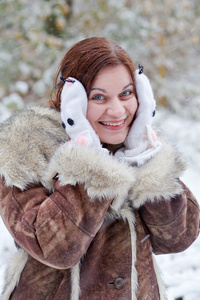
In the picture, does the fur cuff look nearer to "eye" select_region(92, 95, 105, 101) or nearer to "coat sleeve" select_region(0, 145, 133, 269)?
"coat sleeve" select_region(0, 145, 133, 269)

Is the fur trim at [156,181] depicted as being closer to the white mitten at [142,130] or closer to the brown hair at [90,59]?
the white mitten at [142,130]

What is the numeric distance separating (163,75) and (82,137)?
6304mm

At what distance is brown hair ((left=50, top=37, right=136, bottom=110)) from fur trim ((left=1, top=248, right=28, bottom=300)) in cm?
70

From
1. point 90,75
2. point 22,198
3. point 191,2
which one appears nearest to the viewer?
point 22,198

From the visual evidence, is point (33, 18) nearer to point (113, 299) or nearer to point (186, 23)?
point (186, 23)

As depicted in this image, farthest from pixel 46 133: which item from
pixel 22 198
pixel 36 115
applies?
pixel 22 198

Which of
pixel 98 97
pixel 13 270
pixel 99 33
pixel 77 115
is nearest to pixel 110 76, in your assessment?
pixel 98 97

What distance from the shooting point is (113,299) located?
1351 mm

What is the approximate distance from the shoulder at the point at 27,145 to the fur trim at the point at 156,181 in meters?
0.35

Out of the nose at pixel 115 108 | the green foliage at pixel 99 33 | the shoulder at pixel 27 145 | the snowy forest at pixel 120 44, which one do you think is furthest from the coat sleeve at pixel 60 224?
the green foliage at pixel 99 33

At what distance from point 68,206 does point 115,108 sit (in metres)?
0.43

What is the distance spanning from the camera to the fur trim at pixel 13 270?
4.53 ft

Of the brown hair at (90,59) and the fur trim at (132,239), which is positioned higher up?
the brown hair at (90,59)

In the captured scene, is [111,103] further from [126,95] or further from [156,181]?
[156,181]
